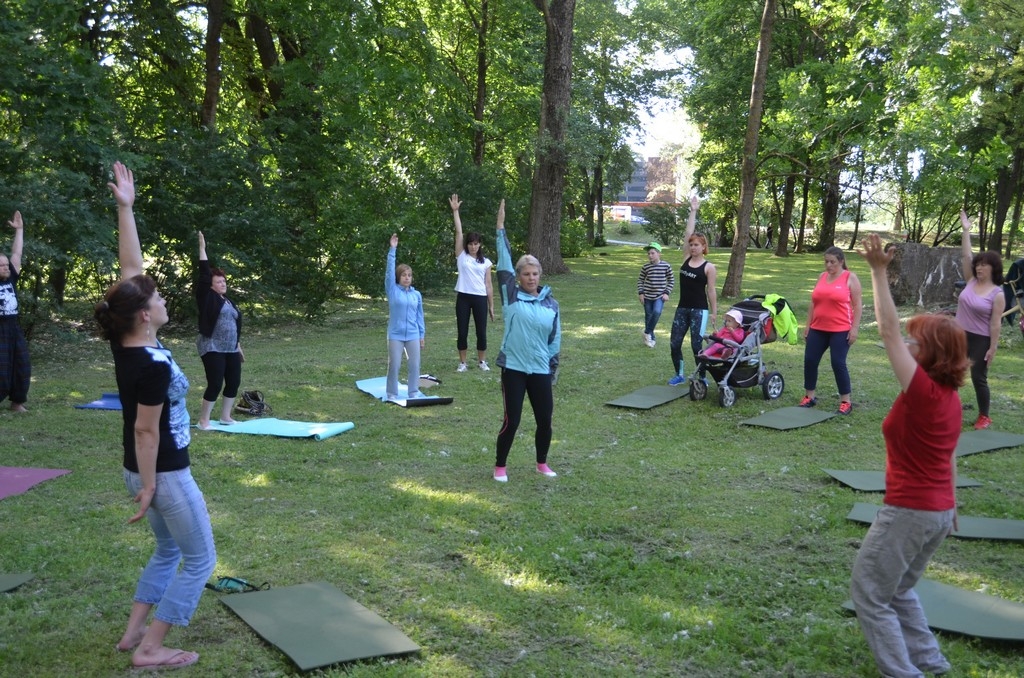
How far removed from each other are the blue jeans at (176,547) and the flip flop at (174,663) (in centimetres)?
19

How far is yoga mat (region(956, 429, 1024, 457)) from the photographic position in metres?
8.72

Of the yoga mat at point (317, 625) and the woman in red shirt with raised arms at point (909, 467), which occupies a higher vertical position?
the woman in red shirt with raised arms at point (909, 467)

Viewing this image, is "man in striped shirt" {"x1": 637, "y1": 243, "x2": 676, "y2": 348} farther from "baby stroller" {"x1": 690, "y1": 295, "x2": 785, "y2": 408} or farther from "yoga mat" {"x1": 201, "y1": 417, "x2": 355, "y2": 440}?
"yoga mat" {"x1": 201, "y1": 417, "x2": 355, "y2": 440}

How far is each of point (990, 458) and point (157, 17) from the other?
17.0 meters

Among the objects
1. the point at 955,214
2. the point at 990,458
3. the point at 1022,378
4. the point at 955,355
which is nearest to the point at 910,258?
the point at 1022,378

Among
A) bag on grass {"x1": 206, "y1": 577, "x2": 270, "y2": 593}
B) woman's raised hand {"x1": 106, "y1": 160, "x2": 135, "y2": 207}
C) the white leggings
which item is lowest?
bag on grass {"x1": 206, "y1": 577, "x2": 270, "y2": 593}

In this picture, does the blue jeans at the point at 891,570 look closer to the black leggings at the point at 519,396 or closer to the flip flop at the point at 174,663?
the flip flop at the point at 174,663

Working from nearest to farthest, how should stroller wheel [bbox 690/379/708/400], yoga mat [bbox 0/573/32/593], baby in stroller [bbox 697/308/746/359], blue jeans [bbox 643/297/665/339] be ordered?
yoga mat [bbox 0/573/32/593]
baby in stroller [bbox 697/308/746/359]
stroller wheel [bbox 690/379/708/400]
blue jeans [bbox 643/297/665/339]

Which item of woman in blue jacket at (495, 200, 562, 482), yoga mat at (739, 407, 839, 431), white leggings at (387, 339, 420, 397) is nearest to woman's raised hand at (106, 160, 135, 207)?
woman in blue jacket at (495, 200, 562, 482)

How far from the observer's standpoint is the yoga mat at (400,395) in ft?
35.8

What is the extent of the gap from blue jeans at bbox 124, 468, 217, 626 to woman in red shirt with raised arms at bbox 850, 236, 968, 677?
313 centimetres

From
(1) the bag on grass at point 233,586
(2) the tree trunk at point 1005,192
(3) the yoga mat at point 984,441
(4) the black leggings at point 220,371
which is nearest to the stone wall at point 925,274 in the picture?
(3) the yoga mat at point 984,441

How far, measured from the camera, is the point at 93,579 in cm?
552

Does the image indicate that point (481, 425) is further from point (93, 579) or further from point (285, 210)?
point (285, 210)
